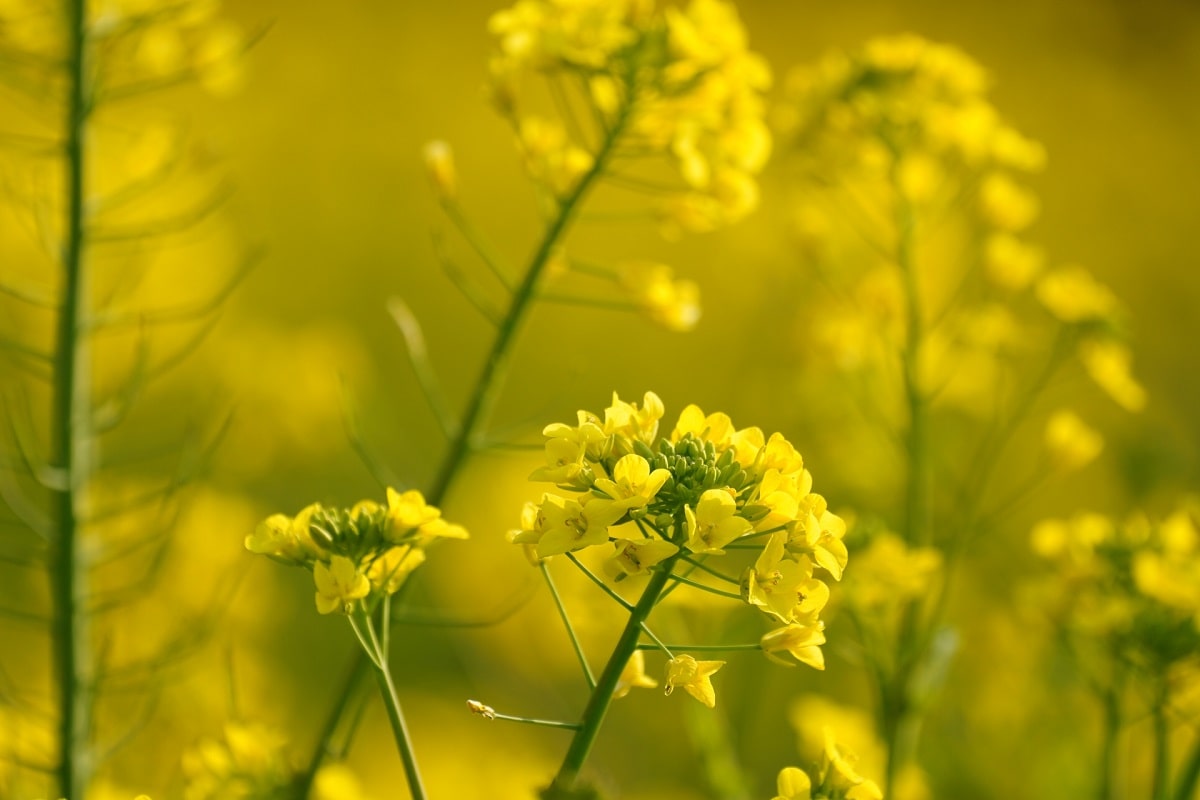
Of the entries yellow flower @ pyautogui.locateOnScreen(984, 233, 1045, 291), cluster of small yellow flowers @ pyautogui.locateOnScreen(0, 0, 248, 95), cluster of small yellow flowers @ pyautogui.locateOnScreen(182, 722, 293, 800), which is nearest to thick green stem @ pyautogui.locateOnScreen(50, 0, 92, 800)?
cluster of small yellow flowers @ pyautogui.locateOnScreen(0, 0, 248, 95)

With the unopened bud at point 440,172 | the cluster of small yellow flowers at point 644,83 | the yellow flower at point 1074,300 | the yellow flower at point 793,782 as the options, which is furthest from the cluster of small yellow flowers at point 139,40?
the yellow flower at point 1074,300

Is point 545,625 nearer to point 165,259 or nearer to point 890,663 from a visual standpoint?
point 890,663

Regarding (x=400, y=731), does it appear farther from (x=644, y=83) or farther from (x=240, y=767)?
(x=644, y=83)

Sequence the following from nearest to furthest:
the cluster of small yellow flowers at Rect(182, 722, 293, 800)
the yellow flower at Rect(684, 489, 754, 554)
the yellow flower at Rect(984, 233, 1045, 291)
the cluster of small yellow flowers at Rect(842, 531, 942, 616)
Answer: the yellow flower at Rect(684, 489, 754, 554)
the cluster of small yellow flowers at Rect(182, 722, 293, 800)
the cluster of small yellow flowers at Rect(842, 531, 942, 616)
the yellow flower at Rect(984, 233, 1045, 291)

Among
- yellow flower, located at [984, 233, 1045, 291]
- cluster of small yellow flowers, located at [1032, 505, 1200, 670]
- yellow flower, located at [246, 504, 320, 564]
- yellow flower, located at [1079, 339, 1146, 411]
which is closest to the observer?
yellow flower, located at [246, 504, 320, 564]

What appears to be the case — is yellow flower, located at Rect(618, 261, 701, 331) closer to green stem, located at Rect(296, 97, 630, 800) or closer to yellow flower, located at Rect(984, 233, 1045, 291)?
green stem, located at Rect(296, 97, 630, 800)

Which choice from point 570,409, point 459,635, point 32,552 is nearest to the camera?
point 32,552

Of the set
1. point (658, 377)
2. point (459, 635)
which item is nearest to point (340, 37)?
point (658, 377)
